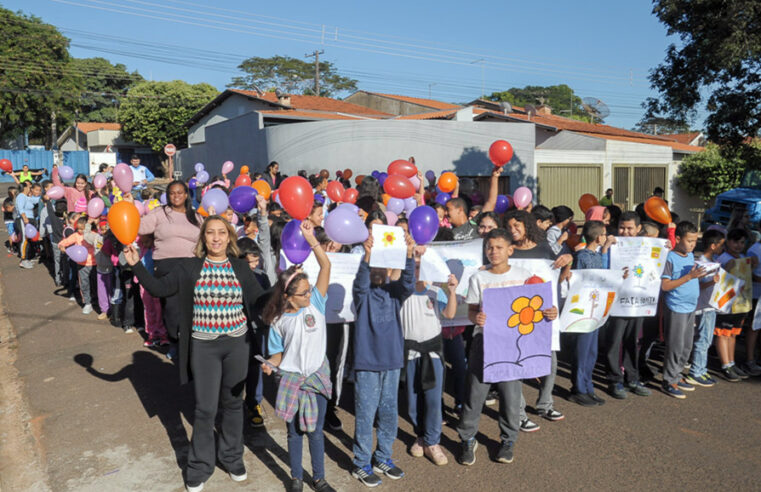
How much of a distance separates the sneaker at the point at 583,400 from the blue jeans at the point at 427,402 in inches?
65.2

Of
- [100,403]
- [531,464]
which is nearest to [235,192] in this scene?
[100,403]

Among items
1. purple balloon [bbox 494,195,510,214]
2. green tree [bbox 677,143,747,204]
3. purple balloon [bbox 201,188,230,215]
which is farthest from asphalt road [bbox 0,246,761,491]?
green tree [bbox 677,143,747,204]

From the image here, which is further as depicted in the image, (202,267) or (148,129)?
(148,129)

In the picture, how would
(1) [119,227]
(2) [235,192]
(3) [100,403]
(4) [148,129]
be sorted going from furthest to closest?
1. (4) [148,129]
2. (2) [235,192]
3. (3) [100,403]
4. (1) [119,227]

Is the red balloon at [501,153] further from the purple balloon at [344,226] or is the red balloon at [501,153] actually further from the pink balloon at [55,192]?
the pink balloon at [55,192]

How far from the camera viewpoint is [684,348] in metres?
5.68

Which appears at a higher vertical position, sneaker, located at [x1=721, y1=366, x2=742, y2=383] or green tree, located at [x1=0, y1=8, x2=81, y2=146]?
green tree, located at [x1=0, y1=8, x2=81, y2=146]

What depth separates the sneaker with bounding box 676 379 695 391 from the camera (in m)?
5.78

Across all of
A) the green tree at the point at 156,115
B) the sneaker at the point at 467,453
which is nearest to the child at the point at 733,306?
the sneaker at the point at 467,453

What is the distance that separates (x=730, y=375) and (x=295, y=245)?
455 centimetres

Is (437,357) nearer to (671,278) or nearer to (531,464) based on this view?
(531,464)

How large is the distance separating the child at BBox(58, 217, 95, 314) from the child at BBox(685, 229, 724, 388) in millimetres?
7518

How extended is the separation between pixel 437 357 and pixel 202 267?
1.77 m

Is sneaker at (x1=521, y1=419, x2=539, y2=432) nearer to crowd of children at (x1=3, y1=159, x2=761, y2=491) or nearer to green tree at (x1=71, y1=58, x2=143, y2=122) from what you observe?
crowd of children at (x1=3, y1=159, x2=761, y2=491)
